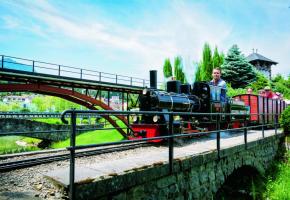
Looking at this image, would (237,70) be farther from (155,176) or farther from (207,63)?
(155,176)

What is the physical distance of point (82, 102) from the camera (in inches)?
750

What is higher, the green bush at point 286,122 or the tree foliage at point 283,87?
the tree foliage at point 283,87

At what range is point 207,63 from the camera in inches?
1667

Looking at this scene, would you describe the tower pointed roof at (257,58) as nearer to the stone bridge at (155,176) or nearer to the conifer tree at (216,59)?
the conifer tree at (216,59)

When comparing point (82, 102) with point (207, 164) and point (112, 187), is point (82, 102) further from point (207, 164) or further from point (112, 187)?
point (112, 187)

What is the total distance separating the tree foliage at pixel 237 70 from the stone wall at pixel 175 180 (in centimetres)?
3005

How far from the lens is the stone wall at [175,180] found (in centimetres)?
346

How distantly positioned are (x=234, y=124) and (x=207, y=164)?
729 cm

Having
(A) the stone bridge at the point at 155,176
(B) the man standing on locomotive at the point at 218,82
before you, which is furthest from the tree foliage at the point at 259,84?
(A) the stone bridge at the point at 155,176

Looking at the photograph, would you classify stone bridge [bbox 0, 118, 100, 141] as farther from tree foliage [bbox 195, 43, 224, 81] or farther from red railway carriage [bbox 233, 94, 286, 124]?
tree foliage [bbox 195, 43, 224, 81]

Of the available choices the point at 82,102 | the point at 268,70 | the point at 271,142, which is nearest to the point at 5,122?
the point at 82,102

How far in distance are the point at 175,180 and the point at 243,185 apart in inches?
246

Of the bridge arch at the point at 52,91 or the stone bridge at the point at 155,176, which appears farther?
the bridge arch at the point at 52,91

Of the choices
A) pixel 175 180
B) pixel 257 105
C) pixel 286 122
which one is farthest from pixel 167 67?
pixel 175 180
